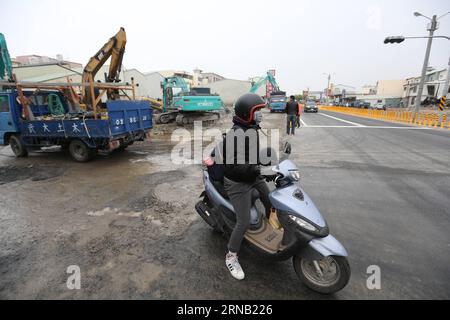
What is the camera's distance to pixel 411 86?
5675cm

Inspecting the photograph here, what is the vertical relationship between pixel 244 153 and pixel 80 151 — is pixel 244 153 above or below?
above

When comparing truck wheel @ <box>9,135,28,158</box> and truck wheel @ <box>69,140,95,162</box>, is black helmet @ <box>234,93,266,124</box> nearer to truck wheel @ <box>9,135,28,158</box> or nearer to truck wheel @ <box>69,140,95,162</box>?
truck wheel @ <box>69,140,95,162</box>

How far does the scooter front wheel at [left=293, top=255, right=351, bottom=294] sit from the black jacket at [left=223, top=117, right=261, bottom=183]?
1.04 meters

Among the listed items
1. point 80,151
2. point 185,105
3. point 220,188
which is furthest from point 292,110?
point 220,188

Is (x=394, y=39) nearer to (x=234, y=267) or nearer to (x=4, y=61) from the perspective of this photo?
(x=234, y=267)

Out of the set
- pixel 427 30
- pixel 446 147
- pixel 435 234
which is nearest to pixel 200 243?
pixel 435 234

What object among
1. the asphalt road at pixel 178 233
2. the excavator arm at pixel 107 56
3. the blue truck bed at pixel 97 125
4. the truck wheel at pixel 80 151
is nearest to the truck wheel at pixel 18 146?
the blue truck bed at pixel 97 125

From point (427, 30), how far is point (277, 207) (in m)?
24.0

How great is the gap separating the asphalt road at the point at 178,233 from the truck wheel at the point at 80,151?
1.89ft

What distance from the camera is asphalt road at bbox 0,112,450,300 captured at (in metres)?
2.49

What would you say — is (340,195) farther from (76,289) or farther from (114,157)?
(114,157)

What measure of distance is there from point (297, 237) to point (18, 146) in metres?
9.98

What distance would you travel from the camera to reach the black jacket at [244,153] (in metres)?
2.44

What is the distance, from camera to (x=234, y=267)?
8.70 feet
